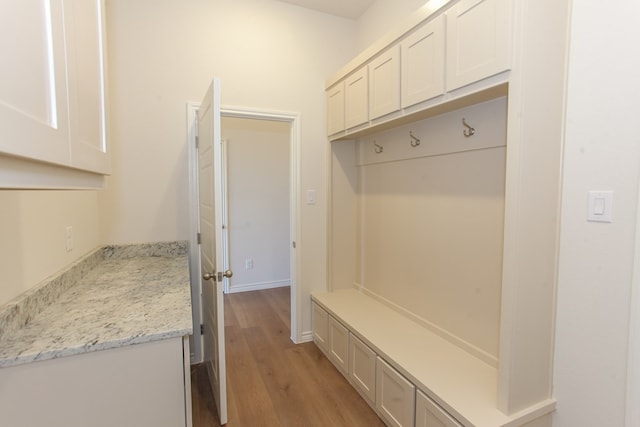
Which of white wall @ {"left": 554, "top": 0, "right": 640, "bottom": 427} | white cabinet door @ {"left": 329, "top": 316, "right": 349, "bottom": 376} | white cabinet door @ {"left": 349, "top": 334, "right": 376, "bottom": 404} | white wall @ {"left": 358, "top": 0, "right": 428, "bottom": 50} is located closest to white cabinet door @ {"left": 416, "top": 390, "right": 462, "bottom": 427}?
white cabinet door @ {"left": 349, "top": 334, "right": 376, "bottom": 404}

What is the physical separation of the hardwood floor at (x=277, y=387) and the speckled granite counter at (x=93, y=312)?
96 cm

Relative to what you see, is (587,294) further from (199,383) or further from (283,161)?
(283,161)

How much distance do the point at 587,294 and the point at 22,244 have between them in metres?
2.33

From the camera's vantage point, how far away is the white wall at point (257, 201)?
434cm

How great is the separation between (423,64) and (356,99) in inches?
29.2

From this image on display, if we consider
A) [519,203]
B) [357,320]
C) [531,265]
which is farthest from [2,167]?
[357,320]

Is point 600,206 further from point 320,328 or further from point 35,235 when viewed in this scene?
point 35,235

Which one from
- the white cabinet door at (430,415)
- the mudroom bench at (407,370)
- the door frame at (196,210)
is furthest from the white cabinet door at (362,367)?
the door frame at (196,210)

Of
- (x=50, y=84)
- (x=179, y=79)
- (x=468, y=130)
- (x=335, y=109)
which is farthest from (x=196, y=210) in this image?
(x=468, y=130)

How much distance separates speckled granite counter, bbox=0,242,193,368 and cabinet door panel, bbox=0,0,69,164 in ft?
2.09

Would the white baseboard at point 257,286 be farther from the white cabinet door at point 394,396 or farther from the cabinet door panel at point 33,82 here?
the cabinet door panel at point 33,82

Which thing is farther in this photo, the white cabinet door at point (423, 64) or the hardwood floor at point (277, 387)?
the hardwood floor at point (277, 387)

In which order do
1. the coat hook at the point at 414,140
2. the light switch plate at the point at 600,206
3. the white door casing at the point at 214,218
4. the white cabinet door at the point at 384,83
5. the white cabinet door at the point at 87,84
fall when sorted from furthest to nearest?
the coat hook at the point at 414,140 → the white cabinet door at the point at 384,83 → the white door casing at the point at 214,218 → the light switch plate at the point at 600,206 → the white cabinet door at the point at 87,84

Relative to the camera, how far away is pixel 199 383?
238 centimetres
